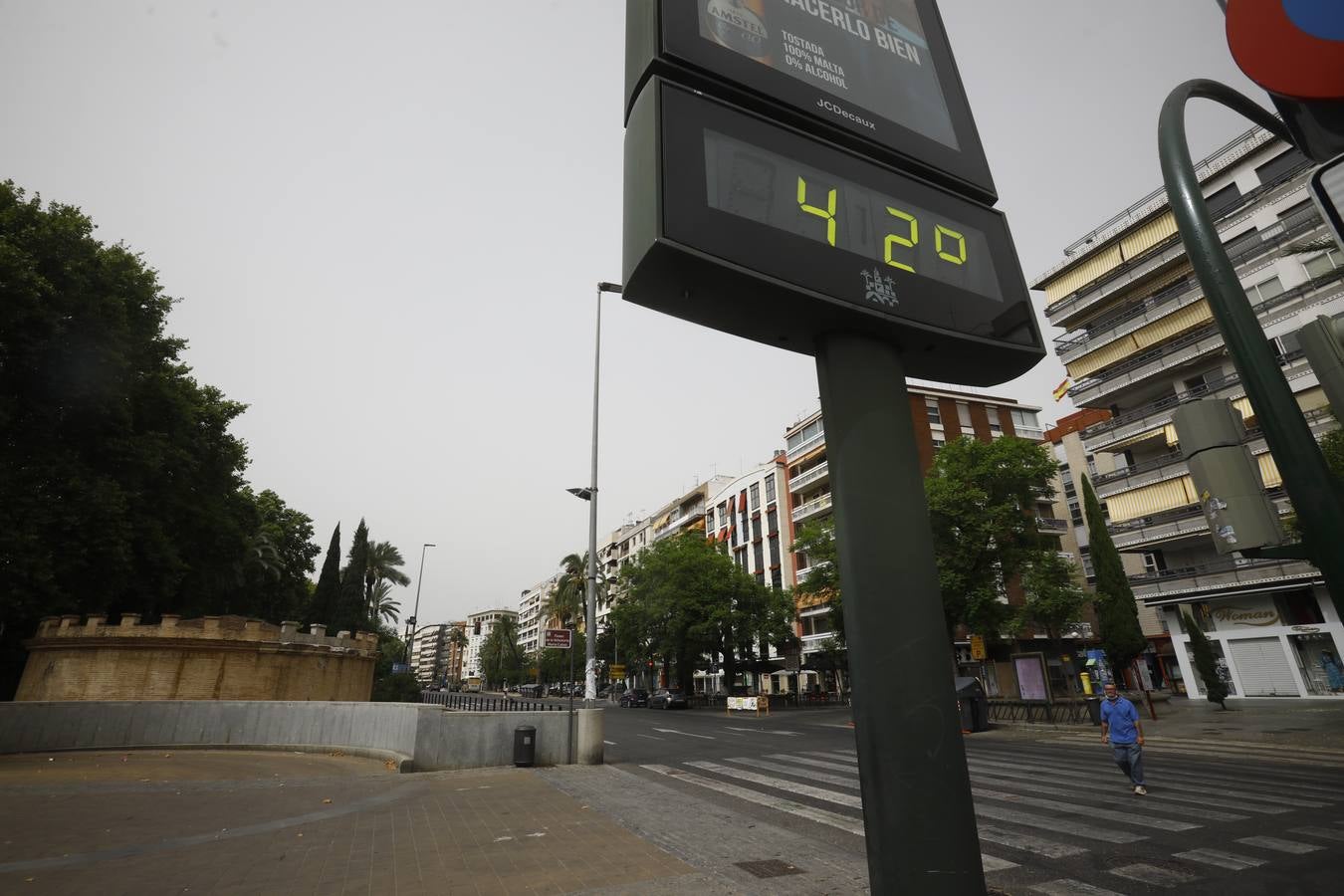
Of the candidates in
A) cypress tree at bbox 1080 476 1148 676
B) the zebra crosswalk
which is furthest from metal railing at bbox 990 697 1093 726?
the zebra crosswalk

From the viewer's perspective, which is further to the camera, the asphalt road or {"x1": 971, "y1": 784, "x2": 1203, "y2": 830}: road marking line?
{"x1": 971, "y1": 784, "x2": 1203, "y2": 830}: road marking line

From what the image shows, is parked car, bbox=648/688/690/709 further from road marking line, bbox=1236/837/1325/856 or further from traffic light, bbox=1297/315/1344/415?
traffic light, bbox=1297/315/1344/415

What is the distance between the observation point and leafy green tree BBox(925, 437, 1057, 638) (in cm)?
2627

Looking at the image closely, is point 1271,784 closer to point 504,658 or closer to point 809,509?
point 809,509

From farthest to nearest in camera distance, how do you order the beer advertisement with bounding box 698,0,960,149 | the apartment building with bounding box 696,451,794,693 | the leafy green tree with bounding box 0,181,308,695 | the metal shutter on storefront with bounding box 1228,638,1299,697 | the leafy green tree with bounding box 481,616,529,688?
the leafy green tree with bounding box 481,616,529,688 → the apartment building with bounding box 696,451,794,693 → the metal shutter on storefront with bounding box 1228,638,1299,697 → the leafy green tree with bounding box 0,181,308,695 → the beer advertisement with bounding box 698,0,960,149

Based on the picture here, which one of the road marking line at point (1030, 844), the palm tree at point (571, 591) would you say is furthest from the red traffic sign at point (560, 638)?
the palm tree at point (571, 591)

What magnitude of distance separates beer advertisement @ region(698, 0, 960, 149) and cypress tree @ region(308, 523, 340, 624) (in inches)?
2144

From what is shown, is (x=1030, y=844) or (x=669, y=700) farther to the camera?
(x=669, y=700)

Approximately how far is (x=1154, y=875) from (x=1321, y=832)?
2791 millimetres

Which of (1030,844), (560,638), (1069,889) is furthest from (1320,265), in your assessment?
(560,638)

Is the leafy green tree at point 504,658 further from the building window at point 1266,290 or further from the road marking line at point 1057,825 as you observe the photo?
Result: the road marking line at point 1057,825

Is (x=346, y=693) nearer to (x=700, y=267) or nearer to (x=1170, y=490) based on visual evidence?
(x=700, y=267)

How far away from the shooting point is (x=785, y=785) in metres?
11.0

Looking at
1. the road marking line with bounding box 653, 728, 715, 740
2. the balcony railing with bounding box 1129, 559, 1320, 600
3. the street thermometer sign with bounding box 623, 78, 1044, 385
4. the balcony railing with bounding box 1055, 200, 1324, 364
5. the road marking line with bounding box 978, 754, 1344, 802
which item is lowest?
the road marking line with bounding box 978, 754, 1344, 802
